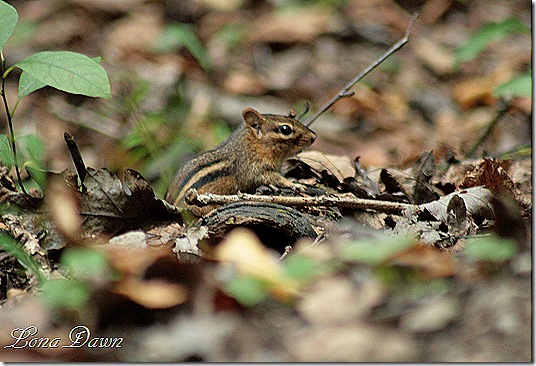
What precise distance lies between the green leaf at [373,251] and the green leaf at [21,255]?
53.2 inches

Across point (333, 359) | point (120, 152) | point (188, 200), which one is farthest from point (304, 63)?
point (333, 359)

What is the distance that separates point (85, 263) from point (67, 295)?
212mm

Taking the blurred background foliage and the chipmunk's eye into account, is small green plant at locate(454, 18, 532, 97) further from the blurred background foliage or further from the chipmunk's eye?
the chipmunk's eye

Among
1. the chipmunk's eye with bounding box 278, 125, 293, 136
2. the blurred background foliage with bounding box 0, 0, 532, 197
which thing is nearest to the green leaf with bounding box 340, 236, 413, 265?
the chipmunk's eye with bounding box 278, 125, 293, 136

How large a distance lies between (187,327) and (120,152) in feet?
15.2

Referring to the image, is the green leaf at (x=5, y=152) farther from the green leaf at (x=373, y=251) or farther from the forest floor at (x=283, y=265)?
the green leaf at (x=373, y=251)

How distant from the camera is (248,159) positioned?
524 centimetres

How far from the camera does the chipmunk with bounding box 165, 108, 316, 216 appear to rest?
4844 millimetres

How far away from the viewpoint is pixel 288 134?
5312 millimetres

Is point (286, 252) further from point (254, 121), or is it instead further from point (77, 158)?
point (254, 121)

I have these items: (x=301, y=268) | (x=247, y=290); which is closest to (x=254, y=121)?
(x=301, y=268)

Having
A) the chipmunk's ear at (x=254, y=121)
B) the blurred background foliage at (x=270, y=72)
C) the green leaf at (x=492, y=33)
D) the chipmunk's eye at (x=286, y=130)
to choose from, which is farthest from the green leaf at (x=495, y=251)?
the green leaf at (x=492, y=33)

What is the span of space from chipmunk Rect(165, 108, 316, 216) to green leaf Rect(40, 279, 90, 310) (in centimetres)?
175

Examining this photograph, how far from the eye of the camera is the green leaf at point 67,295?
2.74m
